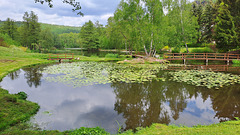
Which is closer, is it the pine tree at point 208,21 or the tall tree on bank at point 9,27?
the pine tree at point 208,21

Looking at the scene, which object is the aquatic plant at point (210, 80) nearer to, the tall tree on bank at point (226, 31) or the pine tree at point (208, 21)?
the tall tree on bank at point (226, 31)

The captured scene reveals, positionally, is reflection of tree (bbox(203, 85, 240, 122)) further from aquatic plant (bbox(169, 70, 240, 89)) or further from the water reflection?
aquatic plant (bbox(169, 70, 240, 89))

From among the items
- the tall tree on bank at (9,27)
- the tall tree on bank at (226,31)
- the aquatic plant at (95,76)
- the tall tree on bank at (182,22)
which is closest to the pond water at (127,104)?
the aquatic plant at (95,76)

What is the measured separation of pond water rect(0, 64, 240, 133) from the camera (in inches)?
Answer: 272

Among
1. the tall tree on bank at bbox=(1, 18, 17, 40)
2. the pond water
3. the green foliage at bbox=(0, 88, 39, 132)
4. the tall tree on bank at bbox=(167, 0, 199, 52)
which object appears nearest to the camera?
the green foliage at bbox=(0, 88, 39, 132)

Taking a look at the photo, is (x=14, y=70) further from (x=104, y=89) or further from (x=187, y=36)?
(x=187, y=36)

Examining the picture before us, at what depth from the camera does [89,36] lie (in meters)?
72.1

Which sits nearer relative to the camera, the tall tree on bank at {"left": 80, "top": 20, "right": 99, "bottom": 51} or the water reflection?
the water reflection

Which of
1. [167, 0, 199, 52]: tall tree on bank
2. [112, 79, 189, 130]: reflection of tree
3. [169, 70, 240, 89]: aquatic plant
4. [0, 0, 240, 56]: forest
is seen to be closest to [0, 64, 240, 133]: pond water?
[112, 79, 189, 130]: reflection of tree

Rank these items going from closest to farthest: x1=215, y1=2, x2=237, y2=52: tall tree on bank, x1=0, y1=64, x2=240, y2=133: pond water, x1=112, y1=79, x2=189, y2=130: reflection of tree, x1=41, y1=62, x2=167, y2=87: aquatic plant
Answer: x1=0, y1=64, x2=240, y2=133: pond water → x1=112, y1=79, x2=189, y2=130: reflection of tree → x1=41, y1=62, x2=167, y2=87: aquatic plant → x1=215, y1=2, x2=237, y2=52: tall tree on bank

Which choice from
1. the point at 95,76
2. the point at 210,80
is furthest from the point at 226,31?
the point at 95,76

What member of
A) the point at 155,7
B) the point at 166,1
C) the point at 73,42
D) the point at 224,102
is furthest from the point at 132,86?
the point at 73,42

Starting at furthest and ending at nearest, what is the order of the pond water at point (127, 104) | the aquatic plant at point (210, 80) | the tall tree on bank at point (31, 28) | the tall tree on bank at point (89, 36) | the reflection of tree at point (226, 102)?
the tall tree on bank at point (89, 36), the tall tree on bank at point (31, 28), the aquatic plant at point (210, 80), the reflection of tree at point (226, 102), the pond water at point (127, 104)

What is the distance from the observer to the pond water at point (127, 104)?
6.90 metres
